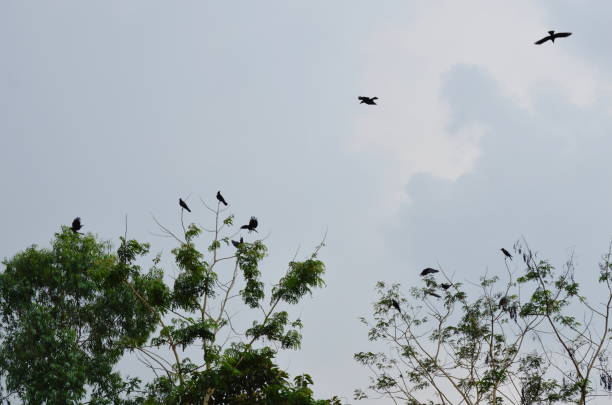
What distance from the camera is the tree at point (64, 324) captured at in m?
19.0

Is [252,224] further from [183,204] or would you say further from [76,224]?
[76,224]

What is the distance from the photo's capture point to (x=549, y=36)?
9891 millimetres

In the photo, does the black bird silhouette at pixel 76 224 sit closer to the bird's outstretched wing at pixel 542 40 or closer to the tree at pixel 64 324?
the tree at pixel 64 324

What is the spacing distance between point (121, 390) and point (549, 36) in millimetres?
Answer: 15499

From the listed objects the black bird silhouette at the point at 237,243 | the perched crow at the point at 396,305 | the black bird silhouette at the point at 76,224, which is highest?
the black bird silhouette at the point at 237,243

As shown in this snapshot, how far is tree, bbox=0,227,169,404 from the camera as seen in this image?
748 inches

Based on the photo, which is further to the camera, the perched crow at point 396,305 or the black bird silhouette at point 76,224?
the perched crow at point 396,305

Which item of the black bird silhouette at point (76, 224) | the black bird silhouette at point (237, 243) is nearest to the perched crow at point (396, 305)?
the black bird silhouette at point (237, 243)

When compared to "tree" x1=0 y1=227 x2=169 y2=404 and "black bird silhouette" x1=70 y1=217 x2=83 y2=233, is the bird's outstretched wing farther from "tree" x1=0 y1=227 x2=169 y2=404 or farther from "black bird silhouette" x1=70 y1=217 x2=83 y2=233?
"tree" x1=0 y1=227 x2=169 y2=404

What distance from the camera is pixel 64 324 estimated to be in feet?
66.9

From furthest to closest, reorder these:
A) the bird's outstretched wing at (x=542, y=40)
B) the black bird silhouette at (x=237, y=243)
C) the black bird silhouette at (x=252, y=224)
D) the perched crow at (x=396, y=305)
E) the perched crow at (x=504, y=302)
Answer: the perched crow at (x=504, y=302) < the perched crow at (x=396, y=305) < the black bird silhouette at (x=237, y=243) < the black bird silhouette at (x=252, y=224) < the bird's outstretched wing at (x=542, y=40)

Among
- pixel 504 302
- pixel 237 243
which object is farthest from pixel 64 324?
pixel 504 302

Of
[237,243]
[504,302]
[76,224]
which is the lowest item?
[76,224]

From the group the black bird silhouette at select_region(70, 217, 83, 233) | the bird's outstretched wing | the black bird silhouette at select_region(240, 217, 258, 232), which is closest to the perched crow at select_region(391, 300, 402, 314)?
the black bird silhouette at select_region(240, 217, 258, 232)
